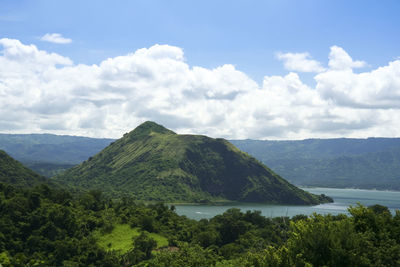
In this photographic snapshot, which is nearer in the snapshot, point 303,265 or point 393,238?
point 303,265

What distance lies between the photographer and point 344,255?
5122 centimetres

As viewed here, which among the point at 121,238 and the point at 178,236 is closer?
the point at 121,238

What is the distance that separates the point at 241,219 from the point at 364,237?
99.0 meters

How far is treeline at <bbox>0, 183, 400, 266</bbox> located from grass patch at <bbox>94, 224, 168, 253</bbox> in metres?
2.08

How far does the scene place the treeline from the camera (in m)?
53.9

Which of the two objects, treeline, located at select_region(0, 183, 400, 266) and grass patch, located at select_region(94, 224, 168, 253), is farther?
grass patch, located at select_region(94, 224, 168, 253)

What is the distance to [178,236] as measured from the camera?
13938 cm

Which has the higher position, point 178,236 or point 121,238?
point 178,236

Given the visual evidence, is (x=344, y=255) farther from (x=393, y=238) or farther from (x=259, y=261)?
(x=393, y=238)

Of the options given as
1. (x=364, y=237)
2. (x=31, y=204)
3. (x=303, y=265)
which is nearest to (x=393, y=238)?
(x=364, y=237)

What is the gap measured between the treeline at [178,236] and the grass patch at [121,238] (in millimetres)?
2078

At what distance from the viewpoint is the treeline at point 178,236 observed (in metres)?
53.9

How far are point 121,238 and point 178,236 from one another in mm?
19923

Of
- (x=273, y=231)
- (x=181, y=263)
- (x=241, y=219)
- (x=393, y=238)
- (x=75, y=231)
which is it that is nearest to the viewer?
(x=393, y=238)
